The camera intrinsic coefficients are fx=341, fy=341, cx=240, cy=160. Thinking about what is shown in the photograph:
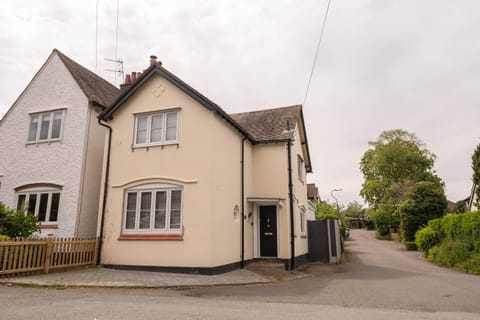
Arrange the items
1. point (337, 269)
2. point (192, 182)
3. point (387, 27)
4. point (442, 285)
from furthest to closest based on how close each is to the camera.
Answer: point (337, 269), point (192, 182), point (442, 285), point (387, 27)

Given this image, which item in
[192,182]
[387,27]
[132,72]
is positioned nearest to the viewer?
[387,27]

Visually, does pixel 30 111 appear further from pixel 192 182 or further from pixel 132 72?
pixel 192 182

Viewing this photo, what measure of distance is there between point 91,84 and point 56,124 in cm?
259

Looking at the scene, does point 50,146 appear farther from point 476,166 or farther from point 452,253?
point 476,166

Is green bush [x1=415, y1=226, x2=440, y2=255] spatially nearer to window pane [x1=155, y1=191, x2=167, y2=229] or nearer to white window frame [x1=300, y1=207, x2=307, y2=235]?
white window frame [x1=300, y1=207, x2=307, y2=235]

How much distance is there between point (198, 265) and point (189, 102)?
6071 millimetres

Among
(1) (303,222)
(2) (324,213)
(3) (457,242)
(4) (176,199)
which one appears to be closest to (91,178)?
(4) (176,199)

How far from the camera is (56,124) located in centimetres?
1608

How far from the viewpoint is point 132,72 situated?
1808 centimetres

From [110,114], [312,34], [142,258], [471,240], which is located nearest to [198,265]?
[142,258]

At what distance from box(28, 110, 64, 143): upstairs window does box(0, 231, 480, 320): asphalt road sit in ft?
29.0

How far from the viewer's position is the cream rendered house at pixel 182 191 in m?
12.2

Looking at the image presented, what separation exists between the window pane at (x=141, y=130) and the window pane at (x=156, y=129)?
372 millimetres

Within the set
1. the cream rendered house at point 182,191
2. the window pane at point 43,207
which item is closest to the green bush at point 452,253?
the cream rendered house at point 182,191
